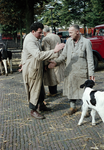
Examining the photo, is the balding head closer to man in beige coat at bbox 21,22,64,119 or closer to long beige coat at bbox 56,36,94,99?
long beige coat at bbox 56,36,94,99

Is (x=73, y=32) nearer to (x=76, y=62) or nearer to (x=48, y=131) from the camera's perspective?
(x=76, y=62)

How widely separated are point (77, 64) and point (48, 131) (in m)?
1.59

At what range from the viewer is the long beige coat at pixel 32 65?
451 centimetres

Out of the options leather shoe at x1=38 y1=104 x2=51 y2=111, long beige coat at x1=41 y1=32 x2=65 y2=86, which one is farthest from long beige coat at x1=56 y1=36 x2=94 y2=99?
long beige coat at x1=41 y1=32 x2=65 y2=86

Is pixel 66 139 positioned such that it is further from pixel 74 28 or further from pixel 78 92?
pixel 74 28

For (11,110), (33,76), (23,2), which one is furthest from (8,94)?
(23,2)

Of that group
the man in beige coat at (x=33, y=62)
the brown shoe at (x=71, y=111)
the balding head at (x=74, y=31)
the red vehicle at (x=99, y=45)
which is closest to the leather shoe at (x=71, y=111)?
the brown shoe at (x=71, y=111)

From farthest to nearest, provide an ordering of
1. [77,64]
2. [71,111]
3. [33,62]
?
[71,111]
[77,64]
[33,62]

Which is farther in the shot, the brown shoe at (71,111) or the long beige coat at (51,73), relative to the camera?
the long beige coat at (51,73)

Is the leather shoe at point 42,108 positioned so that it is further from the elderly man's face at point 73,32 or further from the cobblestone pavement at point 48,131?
the elderly man's face at point 73,32

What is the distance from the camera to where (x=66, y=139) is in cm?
398

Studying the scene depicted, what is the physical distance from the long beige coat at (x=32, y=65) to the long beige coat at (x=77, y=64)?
1.76 ft

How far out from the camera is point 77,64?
4863mm

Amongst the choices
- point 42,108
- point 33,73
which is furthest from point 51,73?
point 33,73
